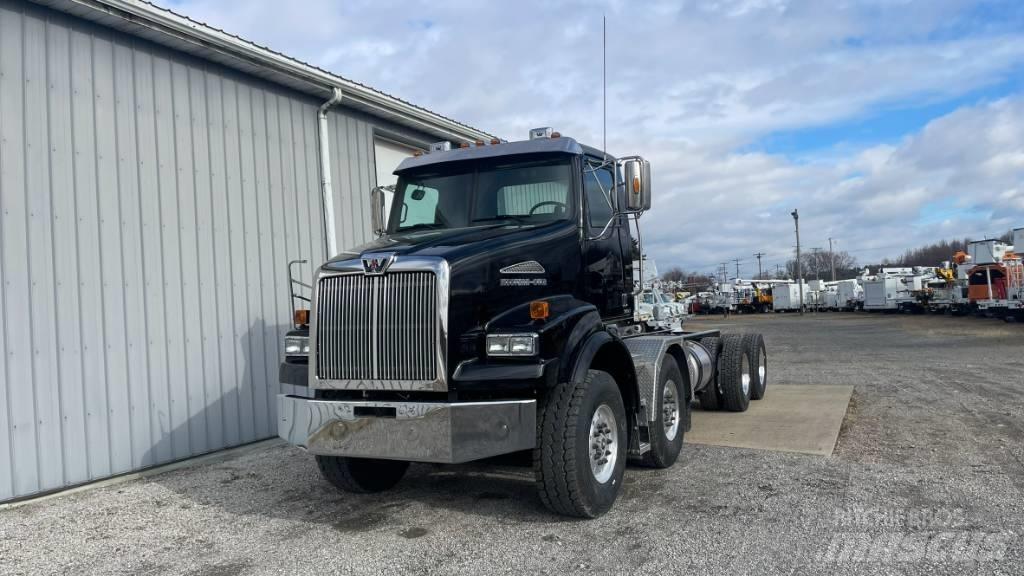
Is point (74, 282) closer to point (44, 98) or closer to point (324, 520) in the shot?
point (44, 98)

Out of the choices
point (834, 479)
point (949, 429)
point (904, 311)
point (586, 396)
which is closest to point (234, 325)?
point (586, 396)

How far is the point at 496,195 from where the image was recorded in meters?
5.91

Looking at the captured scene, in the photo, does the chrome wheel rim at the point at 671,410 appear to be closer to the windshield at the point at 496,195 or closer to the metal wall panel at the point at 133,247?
the windshield at the point at 496,195

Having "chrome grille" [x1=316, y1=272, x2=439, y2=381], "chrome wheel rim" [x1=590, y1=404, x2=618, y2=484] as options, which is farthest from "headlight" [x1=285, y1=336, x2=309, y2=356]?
"chrome wheel rim" [x1=590, y1=404, x2=618, y2=484]

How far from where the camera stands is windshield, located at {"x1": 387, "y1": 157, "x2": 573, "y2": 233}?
579cm

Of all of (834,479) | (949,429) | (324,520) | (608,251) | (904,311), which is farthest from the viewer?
(904,311)

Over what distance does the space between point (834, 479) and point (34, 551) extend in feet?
18.6

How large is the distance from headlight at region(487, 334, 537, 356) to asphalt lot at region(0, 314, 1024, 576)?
1168mm

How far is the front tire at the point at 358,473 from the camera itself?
5613 millimetres

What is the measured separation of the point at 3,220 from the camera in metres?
5.85

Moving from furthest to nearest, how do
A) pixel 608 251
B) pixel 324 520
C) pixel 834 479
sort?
pixel 608 251
pixel 834 479
pixel 324 520

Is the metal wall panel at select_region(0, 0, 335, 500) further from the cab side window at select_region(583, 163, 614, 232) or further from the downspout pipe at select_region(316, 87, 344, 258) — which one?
the cab side window at select_region(583, 163, 614, 232)

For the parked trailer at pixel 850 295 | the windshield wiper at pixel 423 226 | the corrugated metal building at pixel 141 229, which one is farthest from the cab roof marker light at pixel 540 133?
the parked trailer at pixel 850 295

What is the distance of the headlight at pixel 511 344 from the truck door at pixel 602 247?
4.44 feet
